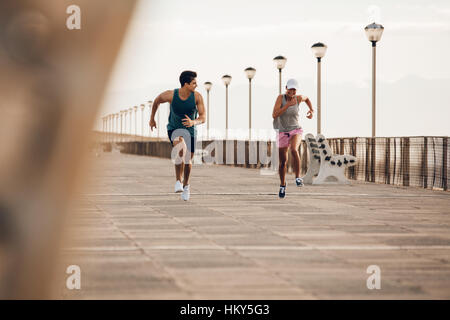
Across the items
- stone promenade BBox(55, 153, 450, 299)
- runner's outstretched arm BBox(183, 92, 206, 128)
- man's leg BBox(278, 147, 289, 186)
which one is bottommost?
stone promenade BBox(55, 153, 450, 299)

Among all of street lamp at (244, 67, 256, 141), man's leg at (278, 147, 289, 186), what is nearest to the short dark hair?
man's leg at (278, 147, 289, 186)

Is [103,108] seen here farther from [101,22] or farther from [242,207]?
[242,207]

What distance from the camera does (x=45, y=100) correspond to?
1.06 m

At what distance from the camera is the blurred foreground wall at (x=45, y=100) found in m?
1.01

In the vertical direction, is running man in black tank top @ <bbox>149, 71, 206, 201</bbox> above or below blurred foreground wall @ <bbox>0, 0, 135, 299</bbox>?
above

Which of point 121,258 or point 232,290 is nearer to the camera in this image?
point 232,290

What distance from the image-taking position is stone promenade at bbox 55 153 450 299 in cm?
456

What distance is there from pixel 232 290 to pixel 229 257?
147 centimetres

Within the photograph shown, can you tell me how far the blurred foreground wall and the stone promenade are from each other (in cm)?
8

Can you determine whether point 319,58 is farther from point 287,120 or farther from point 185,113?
point 185,113

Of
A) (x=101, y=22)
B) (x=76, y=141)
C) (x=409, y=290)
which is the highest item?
(x=101, y=22)

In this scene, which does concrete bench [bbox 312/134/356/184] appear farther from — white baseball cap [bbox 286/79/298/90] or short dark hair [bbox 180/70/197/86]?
short dark hair [bbox 180/70/197/86]

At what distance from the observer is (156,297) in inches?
169

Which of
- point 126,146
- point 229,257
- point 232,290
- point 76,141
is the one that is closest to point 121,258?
point 229,257
